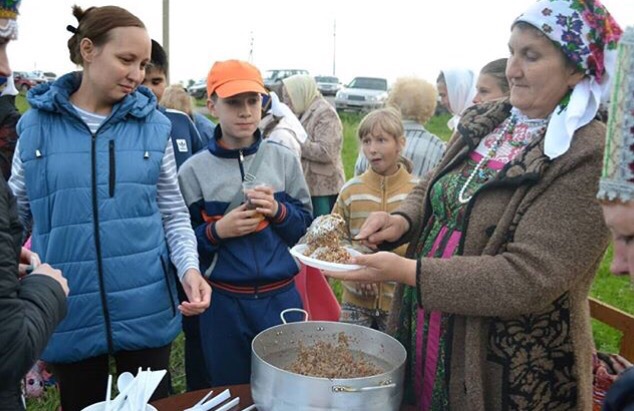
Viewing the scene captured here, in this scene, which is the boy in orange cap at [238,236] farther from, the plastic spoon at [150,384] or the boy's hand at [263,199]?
the plastic spoon at [150,384]

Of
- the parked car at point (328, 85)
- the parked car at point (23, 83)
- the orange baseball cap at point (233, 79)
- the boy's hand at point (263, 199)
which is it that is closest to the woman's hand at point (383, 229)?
the boy's hand at point (263, 199)

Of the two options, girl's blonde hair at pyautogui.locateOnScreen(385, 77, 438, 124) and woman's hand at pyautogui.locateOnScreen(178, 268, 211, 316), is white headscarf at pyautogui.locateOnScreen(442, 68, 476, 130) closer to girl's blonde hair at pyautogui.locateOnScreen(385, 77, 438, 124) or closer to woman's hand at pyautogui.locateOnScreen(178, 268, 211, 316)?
girl's blonde hair at pyautogui.locateOnScreen(385, 77, 438, 124)

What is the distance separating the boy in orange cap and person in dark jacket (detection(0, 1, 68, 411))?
1032 millimetres

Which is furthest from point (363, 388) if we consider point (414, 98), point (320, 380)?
point (414, 98)

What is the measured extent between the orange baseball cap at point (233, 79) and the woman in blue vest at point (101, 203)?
448mm

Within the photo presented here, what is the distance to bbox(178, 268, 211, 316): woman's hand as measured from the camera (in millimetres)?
1747

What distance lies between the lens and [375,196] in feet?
10.7

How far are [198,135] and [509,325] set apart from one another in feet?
8.55

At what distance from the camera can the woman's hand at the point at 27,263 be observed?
58.4 inches

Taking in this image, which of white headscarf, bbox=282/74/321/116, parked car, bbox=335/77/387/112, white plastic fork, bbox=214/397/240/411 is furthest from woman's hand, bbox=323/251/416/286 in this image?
parked car, bbox=335/77/387/112

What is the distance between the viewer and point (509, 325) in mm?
1603

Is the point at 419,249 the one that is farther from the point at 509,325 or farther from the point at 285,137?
the point at 285,137

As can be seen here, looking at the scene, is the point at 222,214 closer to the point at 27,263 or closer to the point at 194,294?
the point at 194,294

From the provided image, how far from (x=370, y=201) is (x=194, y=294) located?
1.56m
